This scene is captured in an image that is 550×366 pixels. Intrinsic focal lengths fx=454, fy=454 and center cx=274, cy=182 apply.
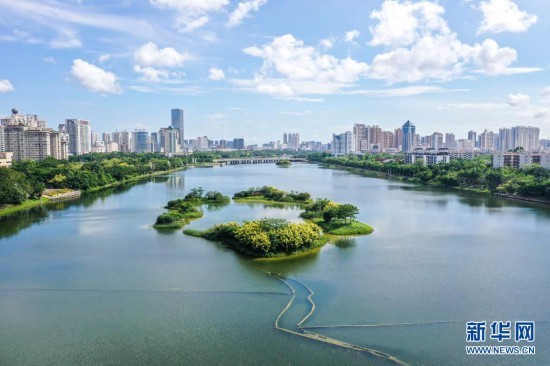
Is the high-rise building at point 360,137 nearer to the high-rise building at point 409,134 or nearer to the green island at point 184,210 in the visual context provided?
the high-rise building at point 409,134

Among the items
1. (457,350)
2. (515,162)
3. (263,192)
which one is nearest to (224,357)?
(457,350)

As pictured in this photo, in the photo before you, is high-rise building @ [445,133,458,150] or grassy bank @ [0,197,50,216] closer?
grassy bank @ [0,197,50,216]

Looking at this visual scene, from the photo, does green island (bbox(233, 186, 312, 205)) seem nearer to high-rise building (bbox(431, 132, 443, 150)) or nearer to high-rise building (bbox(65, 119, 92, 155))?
high-rise building (bbox(65, 119, 92, 155))

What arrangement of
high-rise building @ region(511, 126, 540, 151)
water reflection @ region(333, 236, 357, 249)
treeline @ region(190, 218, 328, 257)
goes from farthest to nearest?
high-rise building @ region(511, 126, 540, 151), water reflection @ region(333, 236, 357, 249), treeline @ region(190, 218, 328, 257)

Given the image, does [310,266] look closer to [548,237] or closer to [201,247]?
[201,247]

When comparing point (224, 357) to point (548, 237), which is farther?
point (548, 237)

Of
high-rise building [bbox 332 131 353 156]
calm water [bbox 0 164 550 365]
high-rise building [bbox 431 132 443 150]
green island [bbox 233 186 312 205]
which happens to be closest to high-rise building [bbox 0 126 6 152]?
green island [bbox 233 186 312 205]

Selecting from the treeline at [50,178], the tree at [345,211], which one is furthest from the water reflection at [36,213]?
the tree at [345,211]

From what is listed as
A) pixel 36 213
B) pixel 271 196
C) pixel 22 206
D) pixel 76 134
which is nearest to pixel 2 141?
pixel 76 134
